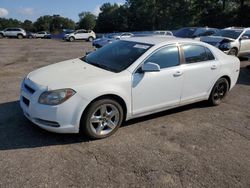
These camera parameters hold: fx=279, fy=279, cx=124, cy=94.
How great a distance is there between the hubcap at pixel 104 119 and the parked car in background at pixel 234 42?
29.4 feet

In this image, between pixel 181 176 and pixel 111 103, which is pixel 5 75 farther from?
pixel 181 176

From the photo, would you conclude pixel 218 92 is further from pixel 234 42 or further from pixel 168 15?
pixel 168 15

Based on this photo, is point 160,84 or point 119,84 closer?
point 119,84

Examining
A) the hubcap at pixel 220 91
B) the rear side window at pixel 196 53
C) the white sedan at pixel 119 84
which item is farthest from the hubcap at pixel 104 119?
the hubcap at pixel 220 91

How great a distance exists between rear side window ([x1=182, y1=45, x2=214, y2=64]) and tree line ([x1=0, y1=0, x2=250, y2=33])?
39.2m

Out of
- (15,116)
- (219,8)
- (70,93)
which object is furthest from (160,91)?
(219,8)

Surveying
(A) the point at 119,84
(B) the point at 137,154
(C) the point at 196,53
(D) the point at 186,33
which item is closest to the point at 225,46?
(D) the point at 186,33

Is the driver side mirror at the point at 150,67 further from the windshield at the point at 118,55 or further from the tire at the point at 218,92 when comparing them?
the tire at the point at 218,92

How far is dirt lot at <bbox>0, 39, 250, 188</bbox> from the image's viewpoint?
3328 millimetres

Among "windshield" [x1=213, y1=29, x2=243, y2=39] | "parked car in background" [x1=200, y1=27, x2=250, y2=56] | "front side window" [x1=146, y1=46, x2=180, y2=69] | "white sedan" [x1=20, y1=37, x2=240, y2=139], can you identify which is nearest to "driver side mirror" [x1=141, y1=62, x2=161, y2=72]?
"white sedan" [x1=20, y1=37, x2=240, y2=139]

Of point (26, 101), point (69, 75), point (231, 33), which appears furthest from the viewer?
point (231, 33)

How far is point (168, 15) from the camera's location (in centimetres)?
5781

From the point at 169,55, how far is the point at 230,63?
6.08 ft

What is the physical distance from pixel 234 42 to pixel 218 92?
7.07 metres
